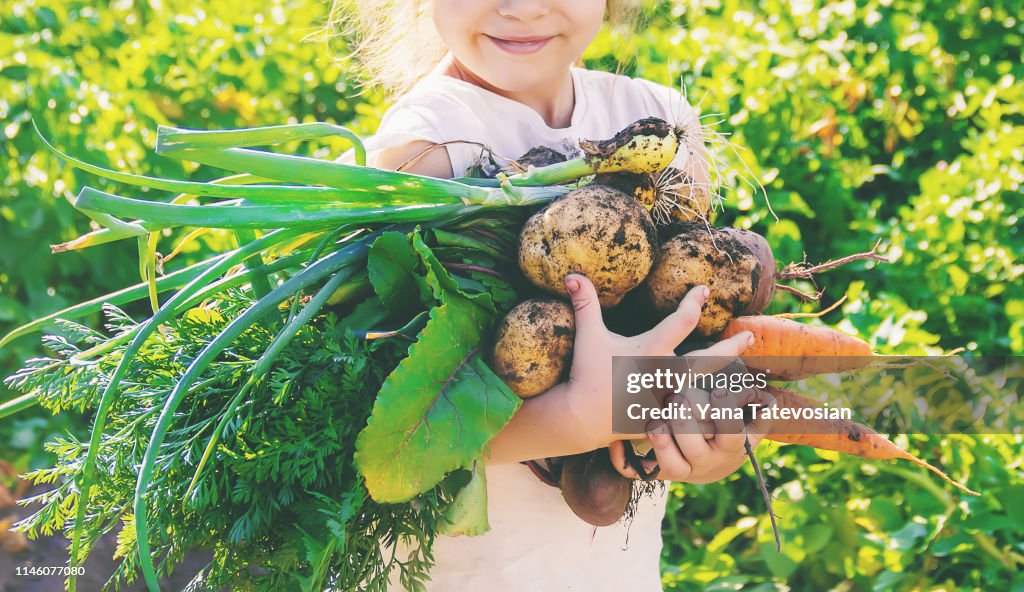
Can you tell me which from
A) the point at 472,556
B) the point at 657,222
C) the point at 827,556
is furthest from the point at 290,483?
the point at 827,556

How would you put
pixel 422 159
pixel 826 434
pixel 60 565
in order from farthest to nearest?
pixel 60 565
pixel 826 434
pixel 422 159

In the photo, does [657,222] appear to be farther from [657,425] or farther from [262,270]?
[262,270]

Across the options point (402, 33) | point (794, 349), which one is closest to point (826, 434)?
point (794, 349)

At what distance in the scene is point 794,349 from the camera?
1666mm

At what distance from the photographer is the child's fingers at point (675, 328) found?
4.66 feet

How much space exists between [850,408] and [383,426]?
89cm

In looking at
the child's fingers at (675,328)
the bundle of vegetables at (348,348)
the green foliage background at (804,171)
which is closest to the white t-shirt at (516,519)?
the bundle of vegetables at (348,348)

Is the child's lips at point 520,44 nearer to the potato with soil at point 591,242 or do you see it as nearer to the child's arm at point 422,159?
the child's arm at point 422,159

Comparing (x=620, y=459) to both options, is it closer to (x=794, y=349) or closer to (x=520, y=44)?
(x=794, y=349)

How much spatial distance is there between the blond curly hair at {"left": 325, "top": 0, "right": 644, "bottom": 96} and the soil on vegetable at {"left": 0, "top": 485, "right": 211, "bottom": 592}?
1.61 metres

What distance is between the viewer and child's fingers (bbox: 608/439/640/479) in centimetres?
152

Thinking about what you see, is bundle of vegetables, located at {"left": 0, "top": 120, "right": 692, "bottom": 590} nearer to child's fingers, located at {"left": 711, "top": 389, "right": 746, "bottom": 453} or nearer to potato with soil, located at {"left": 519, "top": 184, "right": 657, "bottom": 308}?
potato with soil, located at {"left": 519, "top": 184, "right": 657, "bottom": 308}

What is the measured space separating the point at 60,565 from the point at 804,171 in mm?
2434

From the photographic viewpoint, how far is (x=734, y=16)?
12.0 ft
